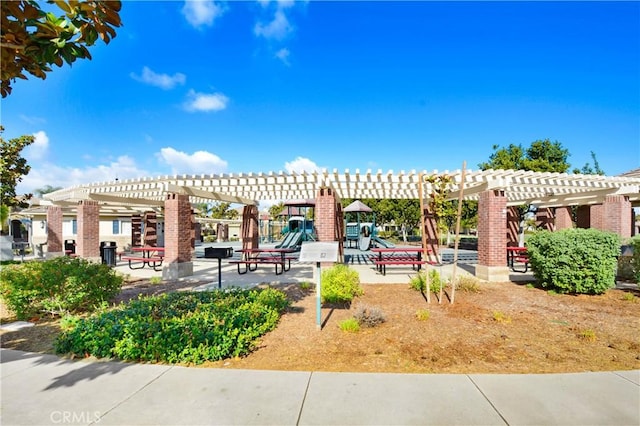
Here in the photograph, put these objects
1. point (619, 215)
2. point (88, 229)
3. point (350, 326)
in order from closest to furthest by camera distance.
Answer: point (350, 326) < point (619, 215) < point (88, 229)

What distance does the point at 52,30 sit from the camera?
2711mm

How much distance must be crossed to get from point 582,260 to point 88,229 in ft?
56.5

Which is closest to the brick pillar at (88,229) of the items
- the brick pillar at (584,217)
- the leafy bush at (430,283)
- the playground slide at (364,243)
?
the leafy bush at (430,283)

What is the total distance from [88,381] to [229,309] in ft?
6.78

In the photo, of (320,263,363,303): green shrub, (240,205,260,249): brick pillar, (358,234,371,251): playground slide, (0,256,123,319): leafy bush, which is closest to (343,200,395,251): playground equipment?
(358,234,371,251): playground slide

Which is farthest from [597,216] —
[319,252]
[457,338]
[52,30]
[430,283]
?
[52,30]

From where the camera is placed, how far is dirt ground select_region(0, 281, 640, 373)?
397cm

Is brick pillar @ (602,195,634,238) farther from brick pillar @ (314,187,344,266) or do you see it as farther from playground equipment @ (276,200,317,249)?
playground equipment @ (276,200,317,249)

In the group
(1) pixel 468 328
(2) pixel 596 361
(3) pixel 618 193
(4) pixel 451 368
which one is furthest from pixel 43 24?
(3) pixel 618 193

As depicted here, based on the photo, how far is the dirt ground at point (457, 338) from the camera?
13.0 feet

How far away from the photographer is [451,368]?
3.84 meters

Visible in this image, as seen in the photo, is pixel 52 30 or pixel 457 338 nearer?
pixel 52 30

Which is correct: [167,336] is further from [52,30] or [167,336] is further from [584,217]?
[584,217]

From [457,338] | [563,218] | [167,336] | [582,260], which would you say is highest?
[563,218]
